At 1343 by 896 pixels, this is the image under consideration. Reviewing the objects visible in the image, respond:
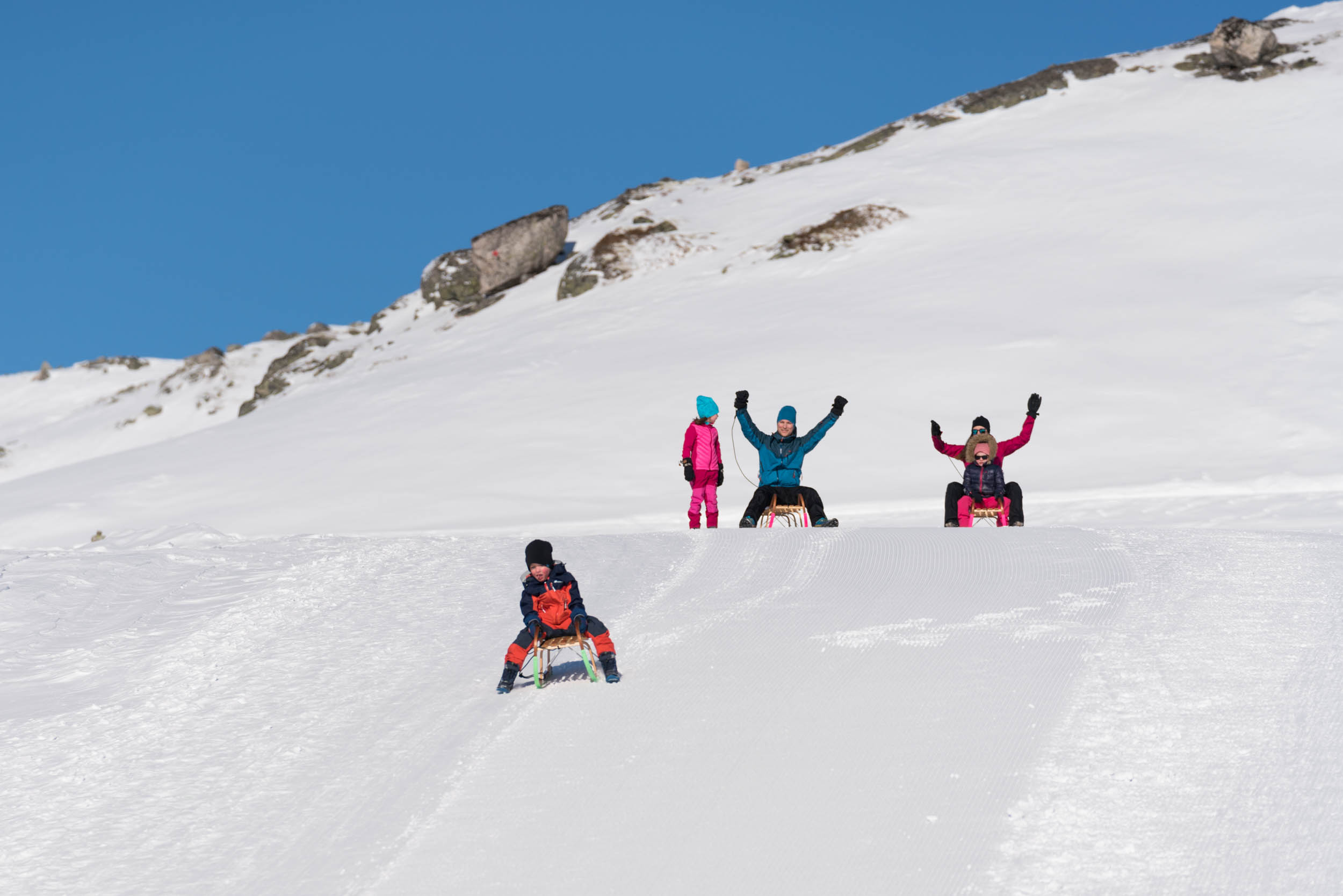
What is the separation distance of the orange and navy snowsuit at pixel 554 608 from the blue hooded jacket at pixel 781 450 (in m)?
5.03

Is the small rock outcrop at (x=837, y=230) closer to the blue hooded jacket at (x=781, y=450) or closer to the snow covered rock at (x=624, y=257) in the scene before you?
the snow covered rock at (x=624, y=257)

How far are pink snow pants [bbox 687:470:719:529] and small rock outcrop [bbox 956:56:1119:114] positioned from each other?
34.8 metres

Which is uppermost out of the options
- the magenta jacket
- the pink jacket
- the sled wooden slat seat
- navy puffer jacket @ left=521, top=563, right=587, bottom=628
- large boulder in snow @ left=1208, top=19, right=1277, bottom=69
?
large boulder in snow @ left=1208, top=19, right=1277, bottom=69

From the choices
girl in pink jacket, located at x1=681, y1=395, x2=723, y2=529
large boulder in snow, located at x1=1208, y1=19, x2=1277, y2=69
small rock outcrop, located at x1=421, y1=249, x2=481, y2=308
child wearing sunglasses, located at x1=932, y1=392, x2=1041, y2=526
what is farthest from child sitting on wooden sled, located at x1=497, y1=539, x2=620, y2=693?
large boulder in snow, located at x1=1208, y1=19, x2=1277, y2=69

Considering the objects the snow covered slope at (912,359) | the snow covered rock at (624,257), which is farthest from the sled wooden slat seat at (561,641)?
the snow covered rock at (624,257)

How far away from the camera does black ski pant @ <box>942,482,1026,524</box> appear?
35.8 feet

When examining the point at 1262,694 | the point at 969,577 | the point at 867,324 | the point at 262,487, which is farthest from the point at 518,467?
the point at 1262,694

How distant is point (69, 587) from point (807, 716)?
560 centimetres

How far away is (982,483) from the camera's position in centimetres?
1101

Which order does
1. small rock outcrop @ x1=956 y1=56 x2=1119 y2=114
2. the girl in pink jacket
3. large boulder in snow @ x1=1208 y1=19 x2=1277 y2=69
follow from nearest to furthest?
the girl in pink jacket → large boulder in snow @ x1=1208 y1=19 x2=1277 y2=69 → small rock outcrop @ x1=956 y1=56 x2=1119 y2=114

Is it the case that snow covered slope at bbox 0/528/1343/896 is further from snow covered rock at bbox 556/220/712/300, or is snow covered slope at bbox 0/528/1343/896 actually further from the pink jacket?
snow covered rock at bbox 556/220/712/300

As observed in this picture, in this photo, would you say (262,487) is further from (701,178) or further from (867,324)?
(701,178)

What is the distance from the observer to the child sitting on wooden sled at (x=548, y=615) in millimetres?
5984

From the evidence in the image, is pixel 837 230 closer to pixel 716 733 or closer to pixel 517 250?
pixel 517 250
